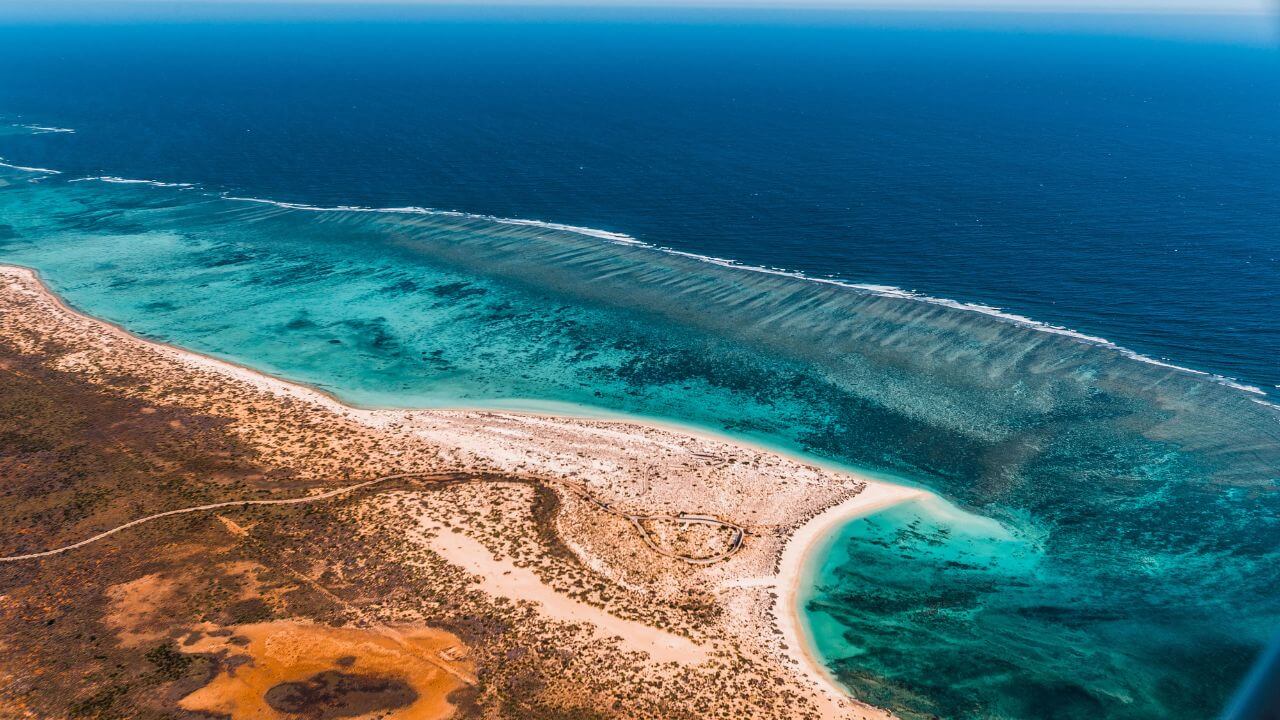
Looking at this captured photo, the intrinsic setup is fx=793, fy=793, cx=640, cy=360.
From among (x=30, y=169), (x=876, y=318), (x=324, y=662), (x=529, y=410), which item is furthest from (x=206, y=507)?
(x=30, y=169)

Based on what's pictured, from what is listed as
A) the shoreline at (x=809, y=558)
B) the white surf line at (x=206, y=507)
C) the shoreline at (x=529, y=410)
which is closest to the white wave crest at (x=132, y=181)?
the shoreline at (x=529, y=410)

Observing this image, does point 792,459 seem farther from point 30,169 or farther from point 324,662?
point 30,169

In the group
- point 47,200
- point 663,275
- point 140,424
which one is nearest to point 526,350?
point 663,275

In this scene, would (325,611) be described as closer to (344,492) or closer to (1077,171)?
(344,492)

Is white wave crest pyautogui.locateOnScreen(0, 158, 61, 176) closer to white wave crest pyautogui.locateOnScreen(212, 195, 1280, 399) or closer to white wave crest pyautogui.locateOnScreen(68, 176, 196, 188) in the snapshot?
white wave crest pyautogui.locateOnScreen(68, 176, 196, 188)

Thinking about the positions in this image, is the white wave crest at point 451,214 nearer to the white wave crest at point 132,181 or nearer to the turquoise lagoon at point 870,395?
the turquoise lagoon at point 870,395

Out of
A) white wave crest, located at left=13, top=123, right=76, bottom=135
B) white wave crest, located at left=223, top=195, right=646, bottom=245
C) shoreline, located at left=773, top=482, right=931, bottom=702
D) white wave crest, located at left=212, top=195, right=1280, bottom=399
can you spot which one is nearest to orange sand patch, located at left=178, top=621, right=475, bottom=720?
shoreline, located at left=773, top=482, right=931, bottom=702
